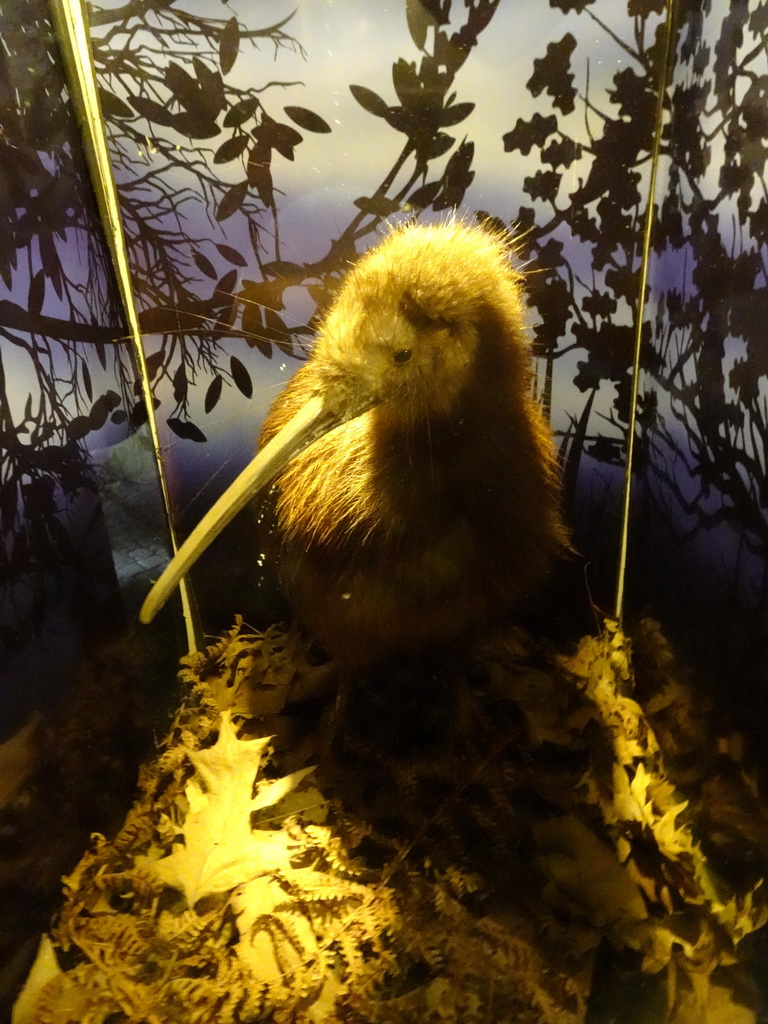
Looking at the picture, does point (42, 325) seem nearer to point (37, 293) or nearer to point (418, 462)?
point (37, 293)

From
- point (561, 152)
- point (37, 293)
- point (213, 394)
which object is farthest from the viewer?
point (213, 394)

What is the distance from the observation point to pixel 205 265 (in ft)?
3.99

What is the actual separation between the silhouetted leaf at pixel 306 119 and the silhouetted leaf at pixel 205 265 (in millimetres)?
265

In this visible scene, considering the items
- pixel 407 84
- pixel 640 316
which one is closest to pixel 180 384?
pixel 407 84

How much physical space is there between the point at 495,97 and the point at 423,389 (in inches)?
19.2

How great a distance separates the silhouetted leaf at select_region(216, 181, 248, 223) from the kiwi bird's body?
227mm

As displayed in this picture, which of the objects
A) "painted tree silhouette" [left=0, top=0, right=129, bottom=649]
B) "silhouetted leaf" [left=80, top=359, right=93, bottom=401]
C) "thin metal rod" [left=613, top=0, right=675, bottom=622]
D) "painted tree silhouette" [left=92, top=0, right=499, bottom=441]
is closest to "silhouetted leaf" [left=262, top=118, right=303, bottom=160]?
"painted tree silhouette" [left=92, top=0, right=499, bottom=441]

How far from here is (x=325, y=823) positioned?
1278mm

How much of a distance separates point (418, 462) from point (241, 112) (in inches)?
24.8

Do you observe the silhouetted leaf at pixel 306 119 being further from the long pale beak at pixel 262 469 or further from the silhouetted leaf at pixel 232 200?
the long pale beak at pixel 262 469

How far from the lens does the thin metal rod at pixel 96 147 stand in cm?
111

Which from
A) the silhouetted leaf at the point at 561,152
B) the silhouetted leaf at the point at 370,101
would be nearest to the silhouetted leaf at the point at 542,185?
the silhouetted leaf at the point at 561,152

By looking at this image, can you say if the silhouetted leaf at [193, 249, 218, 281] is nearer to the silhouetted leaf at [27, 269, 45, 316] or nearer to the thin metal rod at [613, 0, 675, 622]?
the silhouetted leaf at [27, 269, 45, 316]

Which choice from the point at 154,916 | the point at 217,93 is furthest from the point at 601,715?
the point at 217,93
